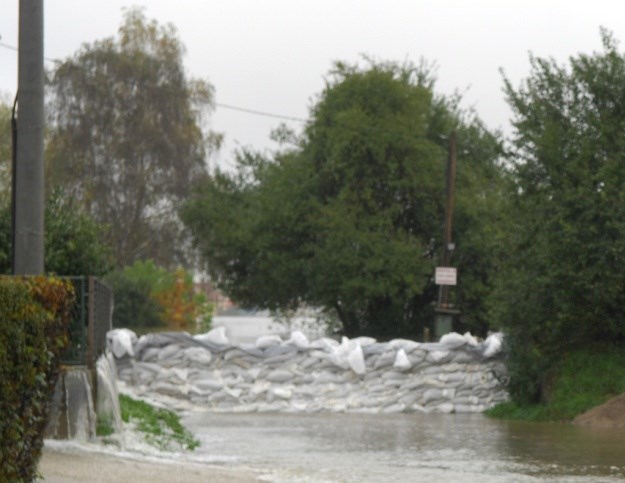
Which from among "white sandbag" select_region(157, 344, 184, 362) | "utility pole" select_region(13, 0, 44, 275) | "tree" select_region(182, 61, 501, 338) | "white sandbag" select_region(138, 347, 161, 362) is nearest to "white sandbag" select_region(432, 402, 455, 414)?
"white sandbag" select_region(157, 344, 184, 362)

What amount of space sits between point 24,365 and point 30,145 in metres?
4.93

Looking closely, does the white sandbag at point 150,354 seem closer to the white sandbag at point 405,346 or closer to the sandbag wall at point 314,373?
the sandbag wall at point 314,373

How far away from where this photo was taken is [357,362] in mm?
28219

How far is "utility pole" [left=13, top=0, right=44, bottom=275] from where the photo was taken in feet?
47.6

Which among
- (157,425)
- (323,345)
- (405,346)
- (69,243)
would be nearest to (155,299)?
(323,345)

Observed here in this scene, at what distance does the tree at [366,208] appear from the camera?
46656mm

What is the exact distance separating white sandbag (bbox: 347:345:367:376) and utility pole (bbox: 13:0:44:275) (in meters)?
14.2

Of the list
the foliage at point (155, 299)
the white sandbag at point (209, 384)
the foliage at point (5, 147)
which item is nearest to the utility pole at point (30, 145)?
the white sandbag at point (209, 384)

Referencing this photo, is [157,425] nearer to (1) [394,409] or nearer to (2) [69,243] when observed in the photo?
(2) [69,243]

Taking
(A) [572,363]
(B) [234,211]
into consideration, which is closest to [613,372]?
(A) [572,363]

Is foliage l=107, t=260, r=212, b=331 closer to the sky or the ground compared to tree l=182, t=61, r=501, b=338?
closer to the ground

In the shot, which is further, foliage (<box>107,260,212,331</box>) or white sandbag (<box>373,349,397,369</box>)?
foliage (<box>107,260,212,331</box>)

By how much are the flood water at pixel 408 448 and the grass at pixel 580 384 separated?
696mm

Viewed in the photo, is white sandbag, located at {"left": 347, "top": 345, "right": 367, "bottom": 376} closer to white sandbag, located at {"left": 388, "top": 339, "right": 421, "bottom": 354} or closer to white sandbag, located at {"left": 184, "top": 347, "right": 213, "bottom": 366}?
white sandbag, located at {"left": 388, "top": 339, "right": 421, "bottom": 354}
